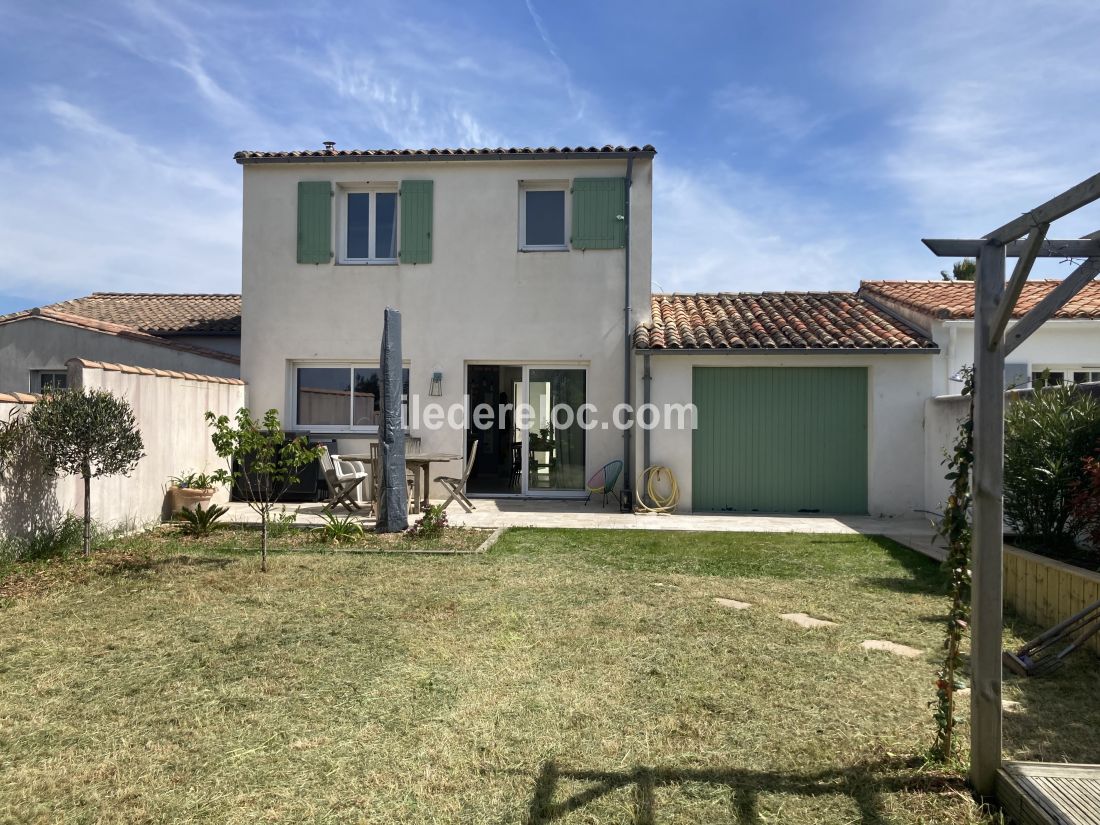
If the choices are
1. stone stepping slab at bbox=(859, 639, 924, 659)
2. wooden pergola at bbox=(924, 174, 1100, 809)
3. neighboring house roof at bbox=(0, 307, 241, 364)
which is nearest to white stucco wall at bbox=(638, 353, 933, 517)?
stone stepping slab at bbox=(859, 639, 924, 659)

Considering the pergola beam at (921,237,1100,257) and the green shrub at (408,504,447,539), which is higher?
the pergola beam at (921,237,1100,257)

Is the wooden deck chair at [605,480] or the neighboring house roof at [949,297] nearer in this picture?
the neighboring house roof at [949,297]

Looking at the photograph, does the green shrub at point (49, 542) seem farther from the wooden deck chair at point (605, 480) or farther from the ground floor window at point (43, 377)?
the ground floor window at point (43, 377)

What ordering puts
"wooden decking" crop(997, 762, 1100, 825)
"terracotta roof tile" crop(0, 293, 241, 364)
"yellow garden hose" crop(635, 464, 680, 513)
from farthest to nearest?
"terracotta roof tile" crop(0, 293, 241, 364) < "yellow garden hose" crop(635, 464, 680, 513) < "wooden decking" crop(997, 762, 1100, 825)

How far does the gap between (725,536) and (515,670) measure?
5.64 meters

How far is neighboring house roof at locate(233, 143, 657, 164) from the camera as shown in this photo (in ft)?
41.1

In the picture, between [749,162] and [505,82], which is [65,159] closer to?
[505,82]

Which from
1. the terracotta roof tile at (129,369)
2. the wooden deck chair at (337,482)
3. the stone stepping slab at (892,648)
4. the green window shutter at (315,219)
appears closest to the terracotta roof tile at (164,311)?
the green window shutter at (315,219)

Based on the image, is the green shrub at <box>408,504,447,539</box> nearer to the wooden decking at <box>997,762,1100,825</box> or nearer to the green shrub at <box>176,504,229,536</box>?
the green shrub at <box>176,504,229,536</box>

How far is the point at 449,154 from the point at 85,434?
25.0 ft

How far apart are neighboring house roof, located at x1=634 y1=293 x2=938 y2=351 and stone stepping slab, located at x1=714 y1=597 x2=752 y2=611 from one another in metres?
5.72

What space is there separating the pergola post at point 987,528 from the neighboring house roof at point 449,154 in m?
10.2

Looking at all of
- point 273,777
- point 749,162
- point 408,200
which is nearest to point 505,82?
point 408,200

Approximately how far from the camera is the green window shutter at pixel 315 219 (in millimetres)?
12945
